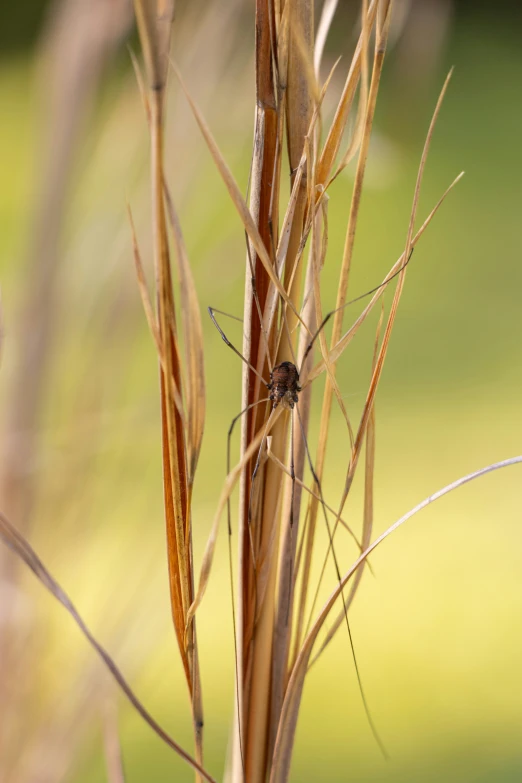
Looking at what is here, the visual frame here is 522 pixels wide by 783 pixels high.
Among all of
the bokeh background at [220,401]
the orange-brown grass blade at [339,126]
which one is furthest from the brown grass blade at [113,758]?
the orange-brown grass blade at [339,126]

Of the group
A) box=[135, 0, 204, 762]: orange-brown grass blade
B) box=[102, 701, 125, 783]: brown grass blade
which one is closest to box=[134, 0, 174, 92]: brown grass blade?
box=[135, 0, 204, 762]: orange-brown grass blade

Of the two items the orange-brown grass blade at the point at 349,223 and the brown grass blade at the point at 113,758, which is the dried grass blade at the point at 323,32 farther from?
the brown grass blade at the point at 113,758

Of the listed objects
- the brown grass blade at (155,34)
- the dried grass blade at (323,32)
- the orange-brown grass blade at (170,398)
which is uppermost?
the dried grass blade at (323,32)

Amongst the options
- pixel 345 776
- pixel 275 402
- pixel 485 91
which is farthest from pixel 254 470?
pixel 485 91

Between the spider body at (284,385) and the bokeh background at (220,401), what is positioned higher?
the bokeh background at (220,401)

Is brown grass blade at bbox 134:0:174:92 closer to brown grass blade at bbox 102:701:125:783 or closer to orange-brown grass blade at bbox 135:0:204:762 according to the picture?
orange-brown grass blade at bbox 135:0:204:762

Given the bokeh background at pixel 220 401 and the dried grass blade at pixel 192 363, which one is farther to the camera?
the bokeh background at pixel 220 401

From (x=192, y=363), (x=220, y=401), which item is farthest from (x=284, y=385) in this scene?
(x=220, y=401)
